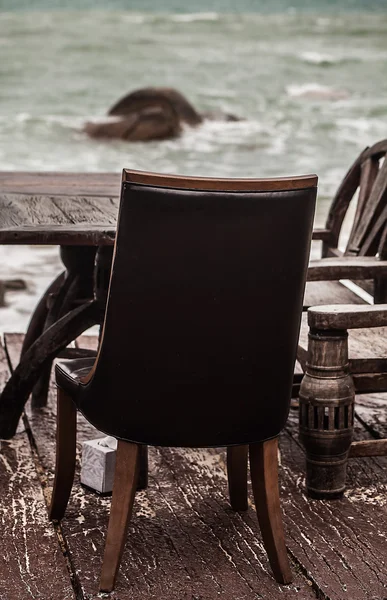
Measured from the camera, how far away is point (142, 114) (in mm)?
16047

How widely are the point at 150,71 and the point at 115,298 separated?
27.1 meters

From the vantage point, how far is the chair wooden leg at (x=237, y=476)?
8.68 ft

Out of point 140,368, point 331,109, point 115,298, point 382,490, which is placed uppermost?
point 115,298

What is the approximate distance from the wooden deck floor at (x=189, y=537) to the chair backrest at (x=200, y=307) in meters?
0.34

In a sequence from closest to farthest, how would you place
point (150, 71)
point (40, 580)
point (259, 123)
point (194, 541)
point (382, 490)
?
1. point (40, 580)
2. point (194, 541)
3. point (382, 490)
4. point (259, 123)
5. point (150, 71)

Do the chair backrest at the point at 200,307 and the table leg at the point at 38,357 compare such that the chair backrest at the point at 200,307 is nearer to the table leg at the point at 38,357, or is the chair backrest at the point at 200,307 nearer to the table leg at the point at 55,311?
the table leg at the point at 38,357

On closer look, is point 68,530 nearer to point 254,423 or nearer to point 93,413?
point 93,413

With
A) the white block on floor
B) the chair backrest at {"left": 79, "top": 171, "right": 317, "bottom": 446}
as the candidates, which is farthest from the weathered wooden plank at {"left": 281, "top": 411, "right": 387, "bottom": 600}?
the white block on floor

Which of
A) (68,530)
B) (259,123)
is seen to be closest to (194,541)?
(68,530)

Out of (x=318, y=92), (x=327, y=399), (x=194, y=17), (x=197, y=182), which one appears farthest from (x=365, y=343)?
(x=194, y=17)

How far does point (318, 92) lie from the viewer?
2403 centimetres

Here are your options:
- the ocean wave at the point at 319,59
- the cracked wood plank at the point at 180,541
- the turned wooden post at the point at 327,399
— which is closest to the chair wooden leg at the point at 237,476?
the cracked wood plank at the point at 180,541

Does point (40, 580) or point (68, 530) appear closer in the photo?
point (40, 580)

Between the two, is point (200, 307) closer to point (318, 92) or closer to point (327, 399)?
point (327, 399)
